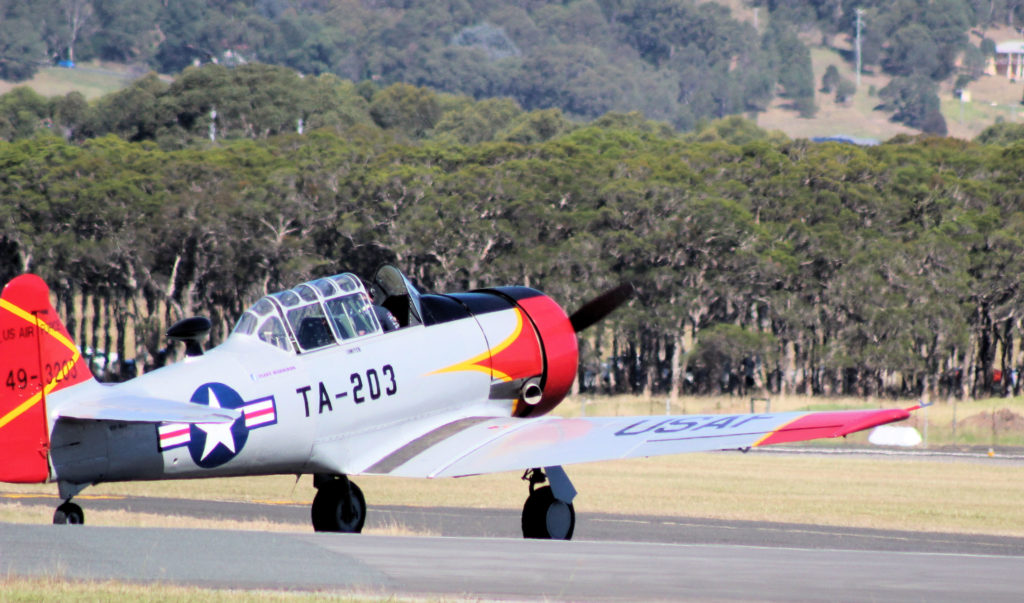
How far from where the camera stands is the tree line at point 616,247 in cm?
5622

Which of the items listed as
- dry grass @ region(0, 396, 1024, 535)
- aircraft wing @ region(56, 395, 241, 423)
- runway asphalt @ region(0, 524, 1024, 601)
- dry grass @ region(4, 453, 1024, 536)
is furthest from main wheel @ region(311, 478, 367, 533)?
dry grass @ region(4, 453, 1024, 536)

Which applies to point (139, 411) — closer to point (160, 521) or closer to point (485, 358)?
point (485, 358)

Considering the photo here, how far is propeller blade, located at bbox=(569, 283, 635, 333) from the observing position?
16.6 metres

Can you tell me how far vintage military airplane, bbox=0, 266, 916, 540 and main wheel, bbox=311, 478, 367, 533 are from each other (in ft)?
0.05

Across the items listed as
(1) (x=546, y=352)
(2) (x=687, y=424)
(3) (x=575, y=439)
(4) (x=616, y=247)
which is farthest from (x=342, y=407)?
(4) (x=616, y=247)

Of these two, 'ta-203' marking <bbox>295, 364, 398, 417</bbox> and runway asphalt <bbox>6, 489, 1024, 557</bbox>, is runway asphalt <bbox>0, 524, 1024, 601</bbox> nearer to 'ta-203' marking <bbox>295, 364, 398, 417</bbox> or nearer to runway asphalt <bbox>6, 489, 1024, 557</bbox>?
'ta-203' marking <bbox>295, 364, 398, 417</bbox>

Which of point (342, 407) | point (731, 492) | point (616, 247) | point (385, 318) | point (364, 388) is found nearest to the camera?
point (342, 407)

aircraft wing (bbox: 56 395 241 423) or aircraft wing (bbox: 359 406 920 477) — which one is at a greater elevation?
aircraft wing (bbox: 56 395 241 423)

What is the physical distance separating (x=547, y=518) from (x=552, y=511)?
79mm

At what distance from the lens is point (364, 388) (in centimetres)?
1287

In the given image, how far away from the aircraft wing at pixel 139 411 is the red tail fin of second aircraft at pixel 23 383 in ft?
0.75

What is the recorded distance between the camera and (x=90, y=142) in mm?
68812

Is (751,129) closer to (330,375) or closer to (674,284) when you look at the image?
(674,284)

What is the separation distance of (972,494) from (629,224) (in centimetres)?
3332
